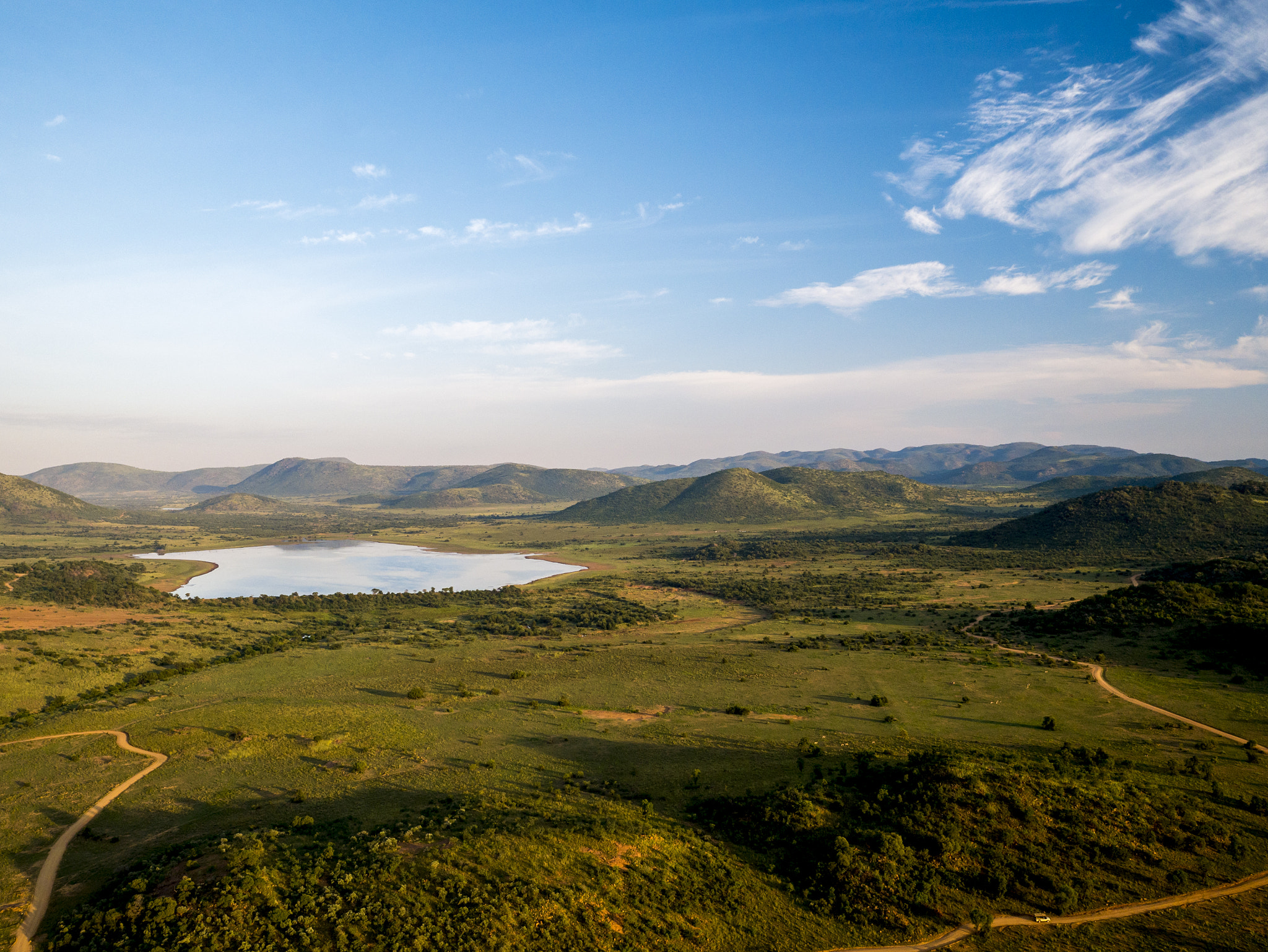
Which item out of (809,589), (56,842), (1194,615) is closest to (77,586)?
(56,842)

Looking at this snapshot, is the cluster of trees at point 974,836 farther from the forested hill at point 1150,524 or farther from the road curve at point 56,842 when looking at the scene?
the forested hill at point 1150,524

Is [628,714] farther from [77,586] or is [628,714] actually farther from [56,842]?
[77,586]

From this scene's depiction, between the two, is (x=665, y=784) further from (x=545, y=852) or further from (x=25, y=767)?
(x=25, y=767)

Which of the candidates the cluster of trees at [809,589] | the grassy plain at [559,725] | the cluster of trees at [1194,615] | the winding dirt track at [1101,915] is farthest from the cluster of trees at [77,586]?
the cluster of trees at [1194,615]

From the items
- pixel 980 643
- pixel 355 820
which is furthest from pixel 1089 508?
pixel 355 820

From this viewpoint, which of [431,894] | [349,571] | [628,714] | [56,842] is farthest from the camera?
[349,571]

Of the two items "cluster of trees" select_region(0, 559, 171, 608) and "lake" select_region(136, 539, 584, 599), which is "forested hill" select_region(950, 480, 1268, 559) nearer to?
"lake" select_region(136, 539, 584, 599)
